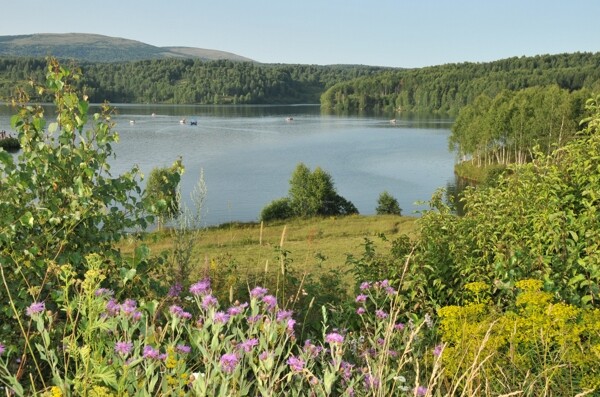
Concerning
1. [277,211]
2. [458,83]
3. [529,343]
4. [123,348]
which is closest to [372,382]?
[123,348]

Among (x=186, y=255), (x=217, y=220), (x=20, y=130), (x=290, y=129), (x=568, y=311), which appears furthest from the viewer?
(x=290, y=129)

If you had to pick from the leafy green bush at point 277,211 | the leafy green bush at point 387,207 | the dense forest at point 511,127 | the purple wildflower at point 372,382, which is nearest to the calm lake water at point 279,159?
the leafy green bush at point 277,211

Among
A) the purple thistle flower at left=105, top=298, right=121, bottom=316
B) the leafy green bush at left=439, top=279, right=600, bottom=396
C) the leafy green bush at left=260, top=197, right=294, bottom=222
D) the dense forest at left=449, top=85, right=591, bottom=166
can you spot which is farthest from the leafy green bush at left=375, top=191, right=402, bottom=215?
the purple thistle flower at left=105, top=298, right=121, bottom=316

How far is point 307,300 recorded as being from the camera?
517cm

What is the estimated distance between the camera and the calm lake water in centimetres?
4775

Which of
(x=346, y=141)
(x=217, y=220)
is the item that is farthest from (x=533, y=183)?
(x=346, y=141)

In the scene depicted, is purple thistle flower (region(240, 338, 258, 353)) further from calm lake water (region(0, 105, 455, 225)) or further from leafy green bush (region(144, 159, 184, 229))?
calm lake water (region(0, 105, 455, 225))

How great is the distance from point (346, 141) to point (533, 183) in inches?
3386

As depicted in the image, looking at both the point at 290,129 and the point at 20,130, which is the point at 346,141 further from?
the point at 20,130

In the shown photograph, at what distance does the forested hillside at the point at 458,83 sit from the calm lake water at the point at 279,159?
45375mm

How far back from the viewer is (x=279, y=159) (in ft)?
225

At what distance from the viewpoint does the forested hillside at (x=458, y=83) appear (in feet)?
471

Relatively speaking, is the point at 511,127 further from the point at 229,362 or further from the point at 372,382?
the point at 229,362

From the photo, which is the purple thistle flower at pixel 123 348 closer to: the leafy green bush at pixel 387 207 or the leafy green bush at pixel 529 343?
the leafy green bush at pixel 529 343
